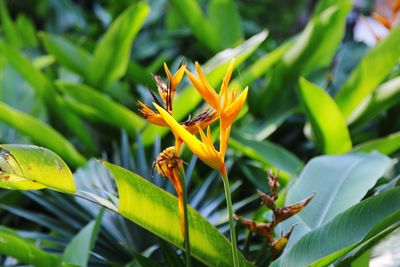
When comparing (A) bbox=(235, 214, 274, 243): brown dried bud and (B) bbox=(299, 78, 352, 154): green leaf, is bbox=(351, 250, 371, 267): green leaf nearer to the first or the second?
(A) bbox=(235, 214, 274, 243): brown dried bud

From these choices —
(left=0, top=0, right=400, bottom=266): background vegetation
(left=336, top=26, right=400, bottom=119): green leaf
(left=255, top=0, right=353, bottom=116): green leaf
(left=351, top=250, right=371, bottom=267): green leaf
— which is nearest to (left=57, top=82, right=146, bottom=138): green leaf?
(left=0, top=0, right=400, bottom=266): background vegetation

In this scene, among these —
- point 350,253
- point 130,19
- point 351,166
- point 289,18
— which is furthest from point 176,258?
point 289,18

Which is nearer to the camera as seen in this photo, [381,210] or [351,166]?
[381,210]

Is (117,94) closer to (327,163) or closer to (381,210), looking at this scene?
(327,163)

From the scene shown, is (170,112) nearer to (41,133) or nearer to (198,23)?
(41,133)

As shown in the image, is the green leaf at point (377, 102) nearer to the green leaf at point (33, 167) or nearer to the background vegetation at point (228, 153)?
Result: the background vegetation at point (228, 153)

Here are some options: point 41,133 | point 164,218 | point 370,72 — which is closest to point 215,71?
point 370,72
